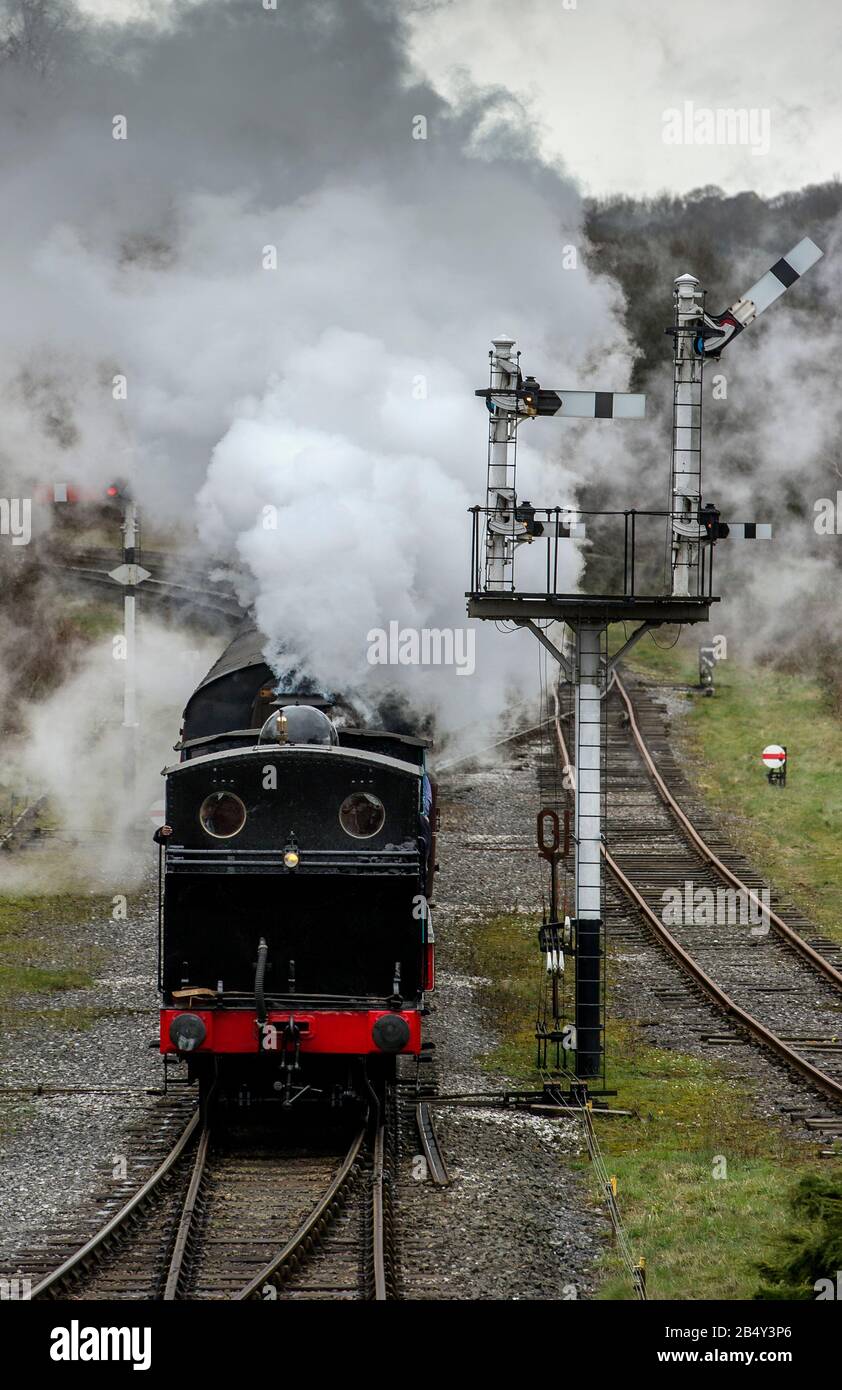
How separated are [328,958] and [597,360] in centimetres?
1511

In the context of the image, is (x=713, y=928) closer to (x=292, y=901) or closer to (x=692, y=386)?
(x=692, y=386)

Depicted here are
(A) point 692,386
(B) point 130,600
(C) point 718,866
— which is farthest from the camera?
(B) point 130,600

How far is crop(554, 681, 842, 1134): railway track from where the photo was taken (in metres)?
14.6

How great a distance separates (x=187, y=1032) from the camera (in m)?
10.6

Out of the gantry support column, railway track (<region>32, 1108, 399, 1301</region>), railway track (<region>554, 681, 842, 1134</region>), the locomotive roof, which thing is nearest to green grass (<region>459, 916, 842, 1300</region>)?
the gantry support column

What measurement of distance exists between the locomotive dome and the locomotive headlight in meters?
1.92

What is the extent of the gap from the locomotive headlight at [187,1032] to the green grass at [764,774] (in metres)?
10.7

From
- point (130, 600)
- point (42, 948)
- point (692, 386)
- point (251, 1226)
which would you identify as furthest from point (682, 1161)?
point (130, 600)

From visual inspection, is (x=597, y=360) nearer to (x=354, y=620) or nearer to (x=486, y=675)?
(x=486, y=675)

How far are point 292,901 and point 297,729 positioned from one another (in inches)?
46.0

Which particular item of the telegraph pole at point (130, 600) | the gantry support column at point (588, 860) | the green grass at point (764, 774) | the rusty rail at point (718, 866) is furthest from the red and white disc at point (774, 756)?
the gantry support column at point (588, 860)

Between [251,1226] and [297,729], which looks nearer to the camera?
[251,1226]

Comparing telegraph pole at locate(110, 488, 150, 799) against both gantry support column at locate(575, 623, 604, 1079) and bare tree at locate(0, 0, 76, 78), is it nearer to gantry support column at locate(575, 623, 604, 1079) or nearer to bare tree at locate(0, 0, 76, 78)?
gantry support column at locate(575, 623, 604, 1079)
